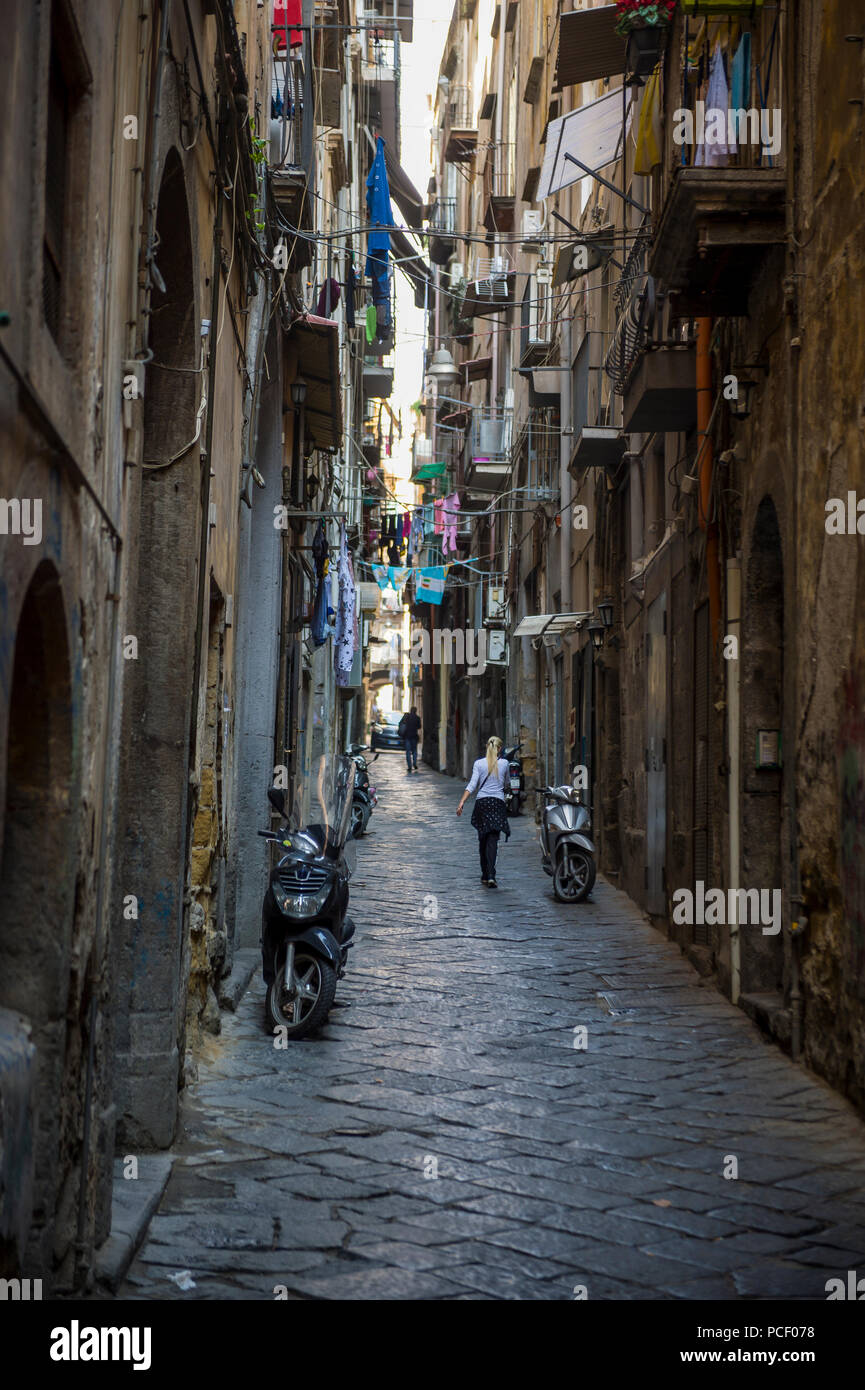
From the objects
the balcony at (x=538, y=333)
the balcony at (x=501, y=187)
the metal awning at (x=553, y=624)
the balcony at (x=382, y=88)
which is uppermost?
the balcony at (x=382, y=88)

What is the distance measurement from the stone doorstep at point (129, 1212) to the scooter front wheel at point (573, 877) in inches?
337

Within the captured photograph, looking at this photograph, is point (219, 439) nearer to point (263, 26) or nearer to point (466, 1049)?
point (466, 1049)

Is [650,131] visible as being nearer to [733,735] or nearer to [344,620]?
[733,735]

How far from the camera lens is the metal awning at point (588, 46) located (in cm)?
1330

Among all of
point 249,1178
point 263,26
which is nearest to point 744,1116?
point 249,1178

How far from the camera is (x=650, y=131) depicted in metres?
11.4

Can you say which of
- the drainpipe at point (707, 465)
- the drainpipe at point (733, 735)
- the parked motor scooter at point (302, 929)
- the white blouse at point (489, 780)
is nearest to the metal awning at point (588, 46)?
the drainpipe at point (707, 465)

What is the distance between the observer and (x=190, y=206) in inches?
253

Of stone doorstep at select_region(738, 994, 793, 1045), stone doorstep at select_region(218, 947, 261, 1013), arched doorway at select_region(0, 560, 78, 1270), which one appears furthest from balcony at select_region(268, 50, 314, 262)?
arched doorway at select_region(0, 560, 78, 1270)

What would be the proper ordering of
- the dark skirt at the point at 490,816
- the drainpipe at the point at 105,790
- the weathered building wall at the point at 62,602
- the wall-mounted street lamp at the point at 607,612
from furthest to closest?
the wall-mounted street lamp at the point at 607,612, the dark skirt at the point at 490,816, the drainpipe at the point at 105,790, the weathered building wall at the point at 62,602

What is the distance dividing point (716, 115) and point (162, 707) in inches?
201

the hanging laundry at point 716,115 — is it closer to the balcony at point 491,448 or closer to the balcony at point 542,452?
the balcony at point 542,452

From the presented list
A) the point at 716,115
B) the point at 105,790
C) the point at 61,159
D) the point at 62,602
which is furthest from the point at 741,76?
the point at 62,602
